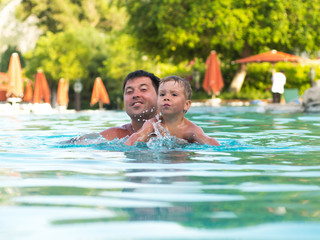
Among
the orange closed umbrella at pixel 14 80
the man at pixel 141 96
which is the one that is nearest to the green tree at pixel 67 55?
the orange closed umbrella at pixel 14 80

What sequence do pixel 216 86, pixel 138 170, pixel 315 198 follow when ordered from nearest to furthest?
pixel 315 198
pixel 138 170
pixel 216 86

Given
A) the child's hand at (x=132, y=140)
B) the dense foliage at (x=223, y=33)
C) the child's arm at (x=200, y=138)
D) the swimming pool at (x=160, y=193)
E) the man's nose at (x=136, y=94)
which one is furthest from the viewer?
the dense foliage at (x=223, y=33)

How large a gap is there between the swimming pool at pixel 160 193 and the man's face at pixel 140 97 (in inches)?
24.4

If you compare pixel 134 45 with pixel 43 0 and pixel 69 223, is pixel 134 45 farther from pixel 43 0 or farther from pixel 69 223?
pixel 69 223

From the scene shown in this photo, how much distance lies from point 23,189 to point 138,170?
1093mm

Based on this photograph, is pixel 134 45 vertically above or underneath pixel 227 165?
above

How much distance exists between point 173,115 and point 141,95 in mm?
563

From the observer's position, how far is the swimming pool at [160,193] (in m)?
2.58

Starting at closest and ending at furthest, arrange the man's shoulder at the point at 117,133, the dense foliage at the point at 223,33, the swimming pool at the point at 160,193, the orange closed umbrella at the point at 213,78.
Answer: the swimming pool at the point at 160,193 < the man's shoulder at the point at 117,133 < the orange closed umbrella at the point at 213,78 < the dense foliage at the point at 223,33

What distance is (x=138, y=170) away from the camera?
457 cm

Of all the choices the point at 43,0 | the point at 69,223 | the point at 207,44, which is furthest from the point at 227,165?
the point at 43,0

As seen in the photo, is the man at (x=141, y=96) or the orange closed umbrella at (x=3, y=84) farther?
the orange closed umbrella at (x=3, y=84)

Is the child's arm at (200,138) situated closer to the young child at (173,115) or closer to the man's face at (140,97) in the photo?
the young child at (173,115)

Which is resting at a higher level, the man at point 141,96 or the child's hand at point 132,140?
the man at point 141,96
